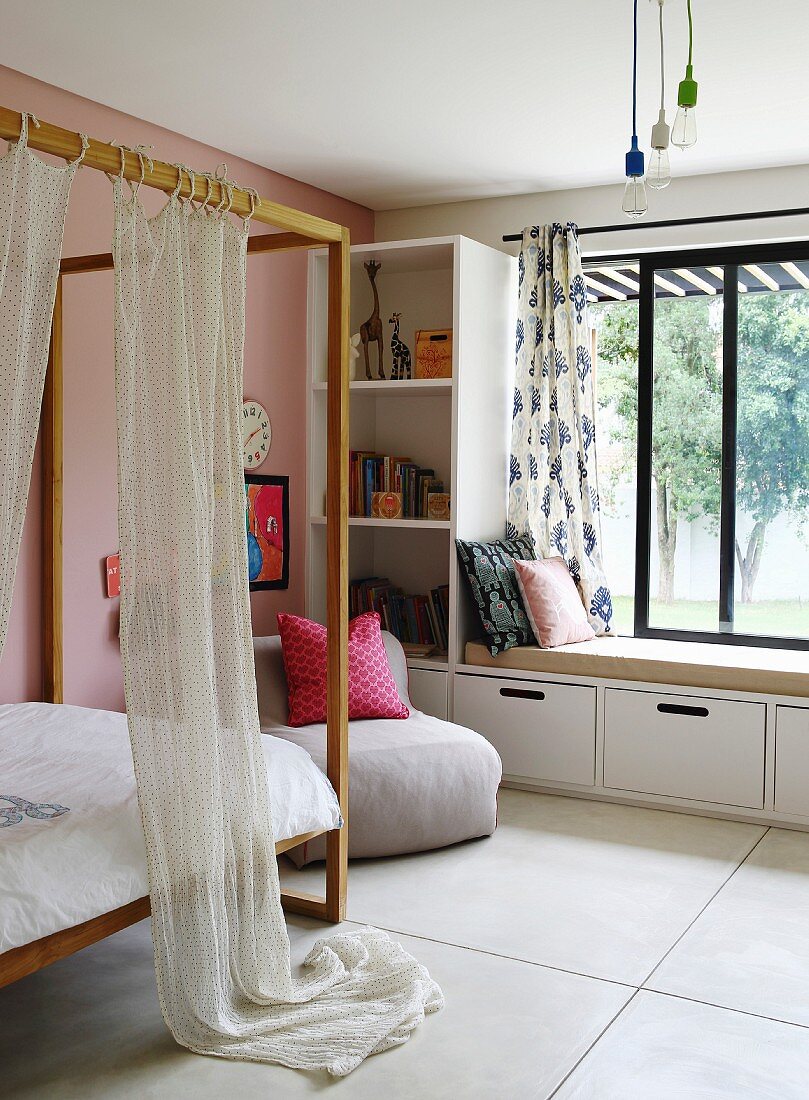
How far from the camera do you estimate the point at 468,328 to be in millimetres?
4523

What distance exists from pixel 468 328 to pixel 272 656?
1594mm

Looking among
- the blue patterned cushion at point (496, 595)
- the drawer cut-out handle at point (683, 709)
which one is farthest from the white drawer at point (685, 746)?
the blue patterned cushion at point (496, 595)

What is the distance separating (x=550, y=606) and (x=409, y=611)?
669 mm

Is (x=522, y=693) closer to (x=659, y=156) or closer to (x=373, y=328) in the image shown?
(x=373, y=328)

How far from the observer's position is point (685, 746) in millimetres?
4098

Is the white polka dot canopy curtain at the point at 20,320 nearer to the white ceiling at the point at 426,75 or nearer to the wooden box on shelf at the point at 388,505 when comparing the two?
the white ceiling at the point at 426,75

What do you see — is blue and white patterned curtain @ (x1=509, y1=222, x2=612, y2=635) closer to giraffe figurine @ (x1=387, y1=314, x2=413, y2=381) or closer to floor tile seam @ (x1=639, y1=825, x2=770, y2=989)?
giraffe figurine @ (x1=387, y1=314, x2=413, y2=381)

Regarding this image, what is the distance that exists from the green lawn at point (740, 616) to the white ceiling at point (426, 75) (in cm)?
168

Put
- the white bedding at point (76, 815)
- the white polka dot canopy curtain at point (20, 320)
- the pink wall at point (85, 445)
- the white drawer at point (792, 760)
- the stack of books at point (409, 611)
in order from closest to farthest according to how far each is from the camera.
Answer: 1. the white polka dot canopy curtain at point (20, 320)
2. the white bedding at point (76, 815)
3. the pink wall at point (85, 445)
4. the white drawer at point (792, 760)
5. the stack of books at point (409, 611)

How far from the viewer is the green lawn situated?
463cm

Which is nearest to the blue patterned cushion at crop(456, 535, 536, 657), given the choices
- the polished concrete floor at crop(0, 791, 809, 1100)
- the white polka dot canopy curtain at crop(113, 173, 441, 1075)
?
the polished concrete floor at crop(0, 791, 809, 1100)

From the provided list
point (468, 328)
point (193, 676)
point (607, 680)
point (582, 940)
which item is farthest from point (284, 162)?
point (582, 940)

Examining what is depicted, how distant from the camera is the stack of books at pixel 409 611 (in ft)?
15.5

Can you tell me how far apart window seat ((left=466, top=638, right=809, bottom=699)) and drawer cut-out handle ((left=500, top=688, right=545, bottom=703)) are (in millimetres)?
80
